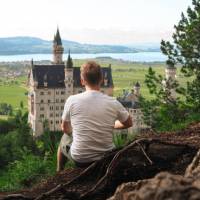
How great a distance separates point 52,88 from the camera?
303 ft

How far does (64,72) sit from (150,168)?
282 feet

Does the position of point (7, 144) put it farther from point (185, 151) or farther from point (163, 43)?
point (185, 151)

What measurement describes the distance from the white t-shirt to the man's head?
0.11 meters

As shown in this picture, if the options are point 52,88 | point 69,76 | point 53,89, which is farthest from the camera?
point 53,89

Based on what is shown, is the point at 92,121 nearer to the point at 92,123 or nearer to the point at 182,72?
the point at 92,123

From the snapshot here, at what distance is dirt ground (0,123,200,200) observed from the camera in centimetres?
439

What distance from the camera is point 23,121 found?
61.8 metres

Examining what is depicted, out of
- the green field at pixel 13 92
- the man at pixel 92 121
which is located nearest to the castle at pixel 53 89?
the green field at pixel 13 92

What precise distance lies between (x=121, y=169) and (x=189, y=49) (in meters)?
14.7

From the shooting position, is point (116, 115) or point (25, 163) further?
point (25, 163)

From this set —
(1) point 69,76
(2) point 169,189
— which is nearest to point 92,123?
(2) point 169,189

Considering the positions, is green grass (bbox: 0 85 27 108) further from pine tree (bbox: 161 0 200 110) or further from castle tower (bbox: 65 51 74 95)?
pine tree (bbox: 161 0 200 110)

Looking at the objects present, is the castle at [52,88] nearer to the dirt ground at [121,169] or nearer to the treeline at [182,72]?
the treeline at [182,72]

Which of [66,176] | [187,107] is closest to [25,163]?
[66,176]
